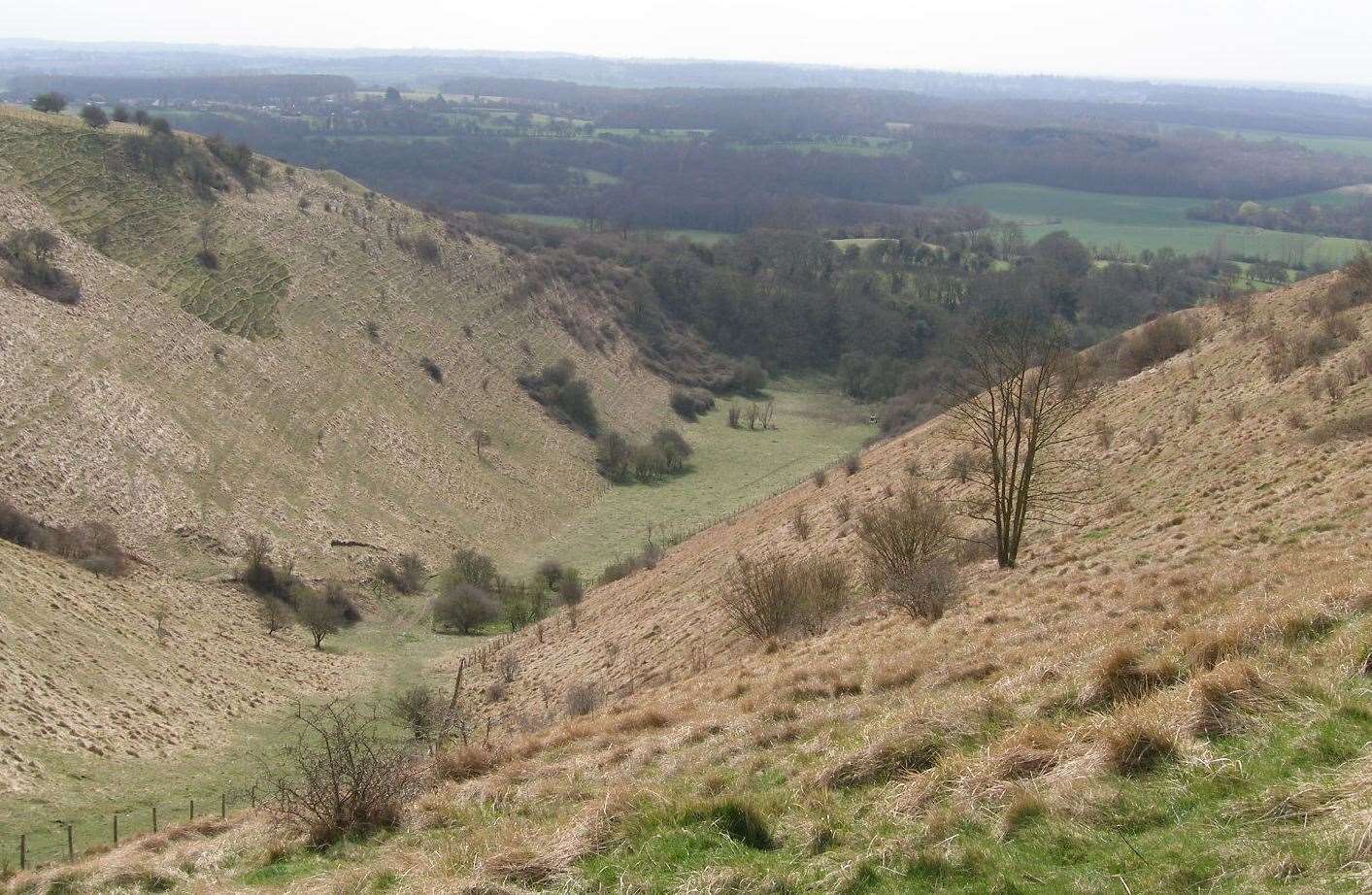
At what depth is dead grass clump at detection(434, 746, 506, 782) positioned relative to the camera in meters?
11.1

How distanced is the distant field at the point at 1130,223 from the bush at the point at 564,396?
8470 centimetres

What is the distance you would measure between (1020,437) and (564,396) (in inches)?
1971

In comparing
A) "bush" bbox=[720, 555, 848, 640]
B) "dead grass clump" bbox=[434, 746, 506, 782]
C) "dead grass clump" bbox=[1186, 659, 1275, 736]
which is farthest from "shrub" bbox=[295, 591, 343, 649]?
"dead grass clump" bbox=[1186, 659, 1275, 736]

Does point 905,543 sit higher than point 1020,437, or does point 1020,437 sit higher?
point 1020,437

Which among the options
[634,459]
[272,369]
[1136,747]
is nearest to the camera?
[1136,747]

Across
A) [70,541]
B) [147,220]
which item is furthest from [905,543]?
[147,220]

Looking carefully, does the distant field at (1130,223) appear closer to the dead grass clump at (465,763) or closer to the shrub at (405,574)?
the shrub at (405,574)

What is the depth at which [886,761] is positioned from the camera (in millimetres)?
8422

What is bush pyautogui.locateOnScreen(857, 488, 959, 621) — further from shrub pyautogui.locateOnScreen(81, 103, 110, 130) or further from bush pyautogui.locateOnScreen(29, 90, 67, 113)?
bush pyautogui.locateOnScreen(29, 90, 67, 113)

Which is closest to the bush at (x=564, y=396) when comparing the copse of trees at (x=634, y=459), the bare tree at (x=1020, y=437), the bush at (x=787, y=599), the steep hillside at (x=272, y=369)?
the steep hillside at (x=272, y=369)

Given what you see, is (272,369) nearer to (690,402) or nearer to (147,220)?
(147,220)

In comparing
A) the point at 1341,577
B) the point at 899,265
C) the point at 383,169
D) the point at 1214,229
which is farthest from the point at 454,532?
the point at 1214,229

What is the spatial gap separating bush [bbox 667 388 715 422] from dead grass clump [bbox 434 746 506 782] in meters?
68.7

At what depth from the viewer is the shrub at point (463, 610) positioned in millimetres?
Answer: 39500
